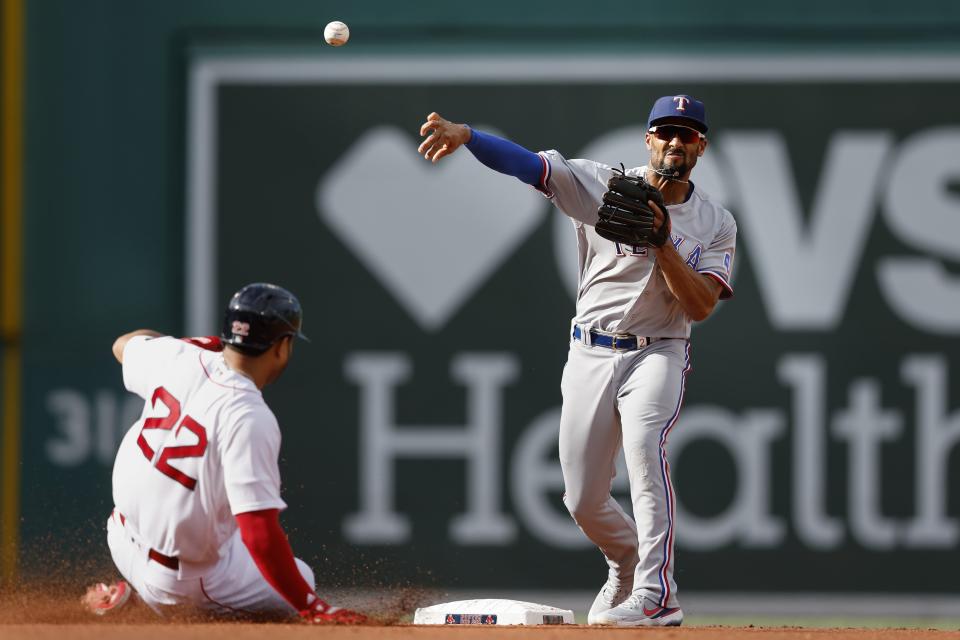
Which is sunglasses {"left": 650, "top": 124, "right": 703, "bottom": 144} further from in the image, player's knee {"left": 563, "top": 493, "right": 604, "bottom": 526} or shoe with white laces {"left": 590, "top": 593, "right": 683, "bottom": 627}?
shoe with white laces {"left": 590, "top": 593, "right": 683, "bottom": 627}

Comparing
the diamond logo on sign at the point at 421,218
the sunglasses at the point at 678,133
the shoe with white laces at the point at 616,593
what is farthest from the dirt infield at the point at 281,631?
the diamond logo on sign at the point at 421,218

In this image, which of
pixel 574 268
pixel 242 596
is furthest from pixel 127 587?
pixel 574 268

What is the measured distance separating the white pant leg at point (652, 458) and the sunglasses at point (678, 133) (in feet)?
2.04

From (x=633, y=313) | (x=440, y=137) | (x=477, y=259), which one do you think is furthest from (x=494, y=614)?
(x=477, y=259)

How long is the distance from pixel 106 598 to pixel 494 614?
3.72 feet

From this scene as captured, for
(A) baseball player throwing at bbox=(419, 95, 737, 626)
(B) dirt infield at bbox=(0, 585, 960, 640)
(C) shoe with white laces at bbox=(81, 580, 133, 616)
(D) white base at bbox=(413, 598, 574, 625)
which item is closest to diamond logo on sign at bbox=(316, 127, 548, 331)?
(A) baseball player throwing at bbox=(419, 95, 737, 626)

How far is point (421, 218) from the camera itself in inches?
271

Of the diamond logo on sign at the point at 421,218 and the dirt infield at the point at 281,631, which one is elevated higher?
the diamond logo on sign at the point at 421,218

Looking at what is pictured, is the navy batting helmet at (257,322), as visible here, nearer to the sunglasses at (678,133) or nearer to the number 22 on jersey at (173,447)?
the number 22 on jersey at (173,447)

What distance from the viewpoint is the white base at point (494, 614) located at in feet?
14.9

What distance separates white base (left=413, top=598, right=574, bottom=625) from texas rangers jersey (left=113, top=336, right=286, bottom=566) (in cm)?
86

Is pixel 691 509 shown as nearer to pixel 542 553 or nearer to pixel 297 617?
pixel 542 553

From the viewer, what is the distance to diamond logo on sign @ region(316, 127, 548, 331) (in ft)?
22.5

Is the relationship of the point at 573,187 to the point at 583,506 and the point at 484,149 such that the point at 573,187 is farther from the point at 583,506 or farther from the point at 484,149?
the point at 583,506
